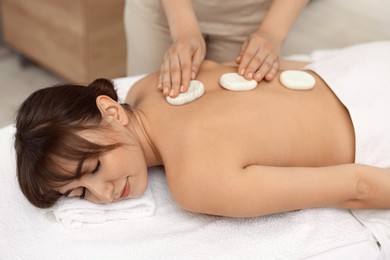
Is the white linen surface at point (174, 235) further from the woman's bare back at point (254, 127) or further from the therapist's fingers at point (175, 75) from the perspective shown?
the therapist's fingers at point (175, 75)

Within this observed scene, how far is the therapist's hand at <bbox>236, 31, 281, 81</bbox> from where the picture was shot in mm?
1350

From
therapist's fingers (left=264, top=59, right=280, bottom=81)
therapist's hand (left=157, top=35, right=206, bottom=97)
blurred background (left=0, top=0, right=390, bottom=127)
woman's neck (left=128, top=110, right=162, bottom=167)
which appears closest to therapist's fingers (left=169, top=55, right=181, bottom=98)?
therapist's hand (left=157, top=35, right=206, bottom=97)

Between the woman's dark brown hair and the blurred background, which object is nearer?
the woman's dark brown hair

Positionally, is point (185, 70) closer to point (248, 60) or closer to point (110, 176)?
point (248, 60)

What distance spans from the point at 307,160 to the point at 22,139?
28.0 inches

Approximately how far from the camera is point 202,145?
1.21 meters

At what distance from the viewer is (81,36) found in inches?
95.7

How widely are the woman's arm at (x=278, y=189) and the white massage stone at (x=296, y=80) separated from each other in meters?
0.26

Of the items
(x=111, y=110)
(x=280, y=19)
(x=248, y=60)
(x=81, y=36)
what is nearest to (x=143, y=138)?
(x=111, y=110)

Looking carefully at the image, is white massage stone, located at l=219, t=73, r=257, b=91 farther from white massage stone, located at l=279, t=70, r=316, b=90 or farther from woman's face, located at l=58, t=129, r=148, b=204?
woman's face, located at l=58, t=129, r=148, b=204

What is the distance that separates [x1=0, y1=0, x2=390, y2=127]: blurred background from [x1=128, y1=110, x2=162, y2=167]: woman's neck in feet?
2.87

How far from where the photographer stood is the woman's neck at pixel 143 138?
1318 millimetres

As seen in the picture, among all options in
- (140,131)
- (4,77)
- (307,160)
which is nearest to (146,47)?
(140,131)

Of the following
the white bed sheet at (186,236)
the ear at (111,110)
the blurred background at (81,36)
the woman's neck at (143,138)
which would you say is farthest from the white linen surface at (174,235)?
the blurred background at (81,36)
